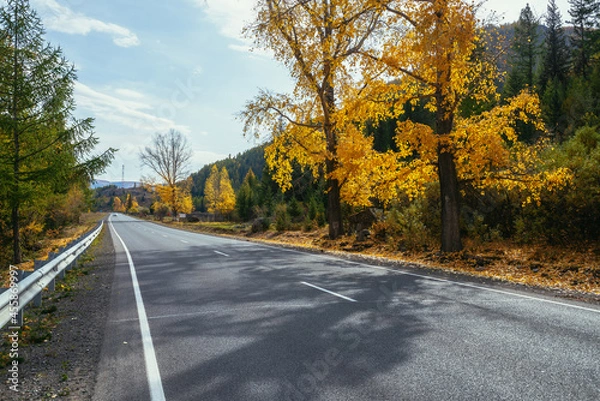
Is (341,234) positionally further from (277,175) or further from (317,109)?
(317,109)

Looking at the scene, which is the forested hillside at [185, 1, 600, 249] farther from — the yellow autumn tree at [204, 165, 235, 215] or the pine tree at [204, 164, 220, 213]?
the pine tree at [204, 164, 220, 213]

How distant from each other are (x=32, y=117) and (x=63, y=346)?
13.2 metres

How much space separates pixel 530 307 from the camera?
640 centimetres

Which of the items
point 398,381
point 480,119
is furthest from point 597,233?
point 398,381

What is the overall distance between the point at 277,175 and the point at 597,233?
12.6 meters

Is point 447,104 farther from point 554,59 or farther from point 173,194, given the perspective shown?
point 554,59

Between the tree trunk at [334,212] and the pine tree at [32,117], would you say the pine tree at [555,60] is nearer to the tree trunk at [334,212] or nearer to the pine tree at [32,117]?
the tree trunk at [334,212]

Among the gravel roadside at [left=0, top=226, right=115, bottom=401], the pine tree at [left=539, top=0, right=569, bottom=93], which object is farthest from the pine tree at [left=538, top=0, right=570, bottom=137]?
the gravel roadside at [left=0, top=226, right=115, bottom=401]

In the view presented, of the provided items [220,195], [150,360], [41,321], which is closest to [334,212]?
[41,321]

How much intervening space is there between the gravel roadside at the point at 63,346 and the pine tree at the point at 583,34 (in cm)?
6955

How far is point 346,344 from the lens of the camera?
4633 millimetres

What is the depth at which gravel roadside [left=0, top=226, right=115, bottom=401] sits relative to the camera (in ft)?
12.1

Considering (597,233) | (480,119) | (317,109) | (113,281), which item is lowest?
(113,281)

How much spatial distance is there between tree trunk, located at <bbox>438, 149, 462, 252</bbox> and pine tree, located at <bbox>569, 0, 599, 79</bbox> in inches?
2355
